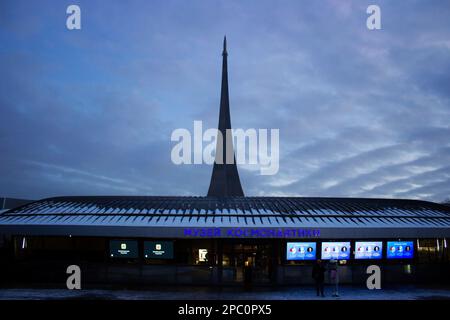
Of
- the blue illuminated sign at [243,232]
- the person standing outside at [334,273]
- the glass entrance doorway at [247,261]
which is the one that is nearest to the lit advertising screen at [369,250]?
the person standing outside at [334,273]

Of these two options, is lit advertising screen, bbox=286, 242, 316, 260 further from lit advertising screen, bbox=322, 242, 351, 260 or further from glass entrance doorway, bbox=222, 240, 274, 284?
glass entrance doorway, bbox=222, 240, 274, 284

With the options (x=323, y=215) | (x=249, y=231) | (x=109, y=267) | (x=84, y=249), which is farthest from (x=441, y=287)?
(x=84, y=249)

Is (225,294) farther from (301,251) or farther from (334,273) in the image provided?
(334,273)

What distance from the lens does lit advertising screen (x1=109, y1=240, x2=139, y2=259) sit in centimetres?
2355

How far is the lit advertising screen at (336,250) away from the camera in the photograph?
23.6 meters

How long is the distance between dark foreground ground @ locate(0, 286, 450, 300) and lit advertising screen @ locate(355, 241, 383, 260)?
7.20ft

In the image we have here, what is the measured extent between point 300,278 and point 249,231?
171 inches

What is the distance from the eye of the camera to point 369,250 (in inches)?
945

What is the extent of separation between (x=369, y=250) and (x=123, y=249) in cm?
1475

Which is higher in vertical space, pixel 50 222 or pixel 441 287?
pixel 50 222

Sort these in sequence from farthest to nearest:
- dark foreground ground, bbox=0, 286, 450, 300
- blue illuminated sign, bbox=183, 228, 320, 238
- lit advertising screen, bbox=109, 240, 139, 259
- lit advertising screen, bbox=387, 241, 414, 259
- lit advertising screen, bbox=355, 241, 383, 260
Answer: lit advertising screen, bbox=387, 241, 414, 259, lit advertising screen, bbox=355, 241, 383, 260, lit advertising screen, bbox=109, 240, 139, 259, blue illuminated sign, bbox=183, 228, 320, 238, dark foreground ground, bbox=0, 286, 450, 300

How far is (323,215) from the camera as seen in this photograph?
2531 centimetres

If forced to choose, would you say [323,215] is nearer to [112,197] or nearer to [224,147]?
[112,197]

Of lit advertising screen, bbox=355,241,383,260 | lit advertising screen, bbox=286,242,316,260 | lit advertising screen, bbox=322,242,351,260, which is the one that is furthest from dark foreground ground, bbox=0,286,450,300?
lit advertising screen, bbox=355,241,383,260
